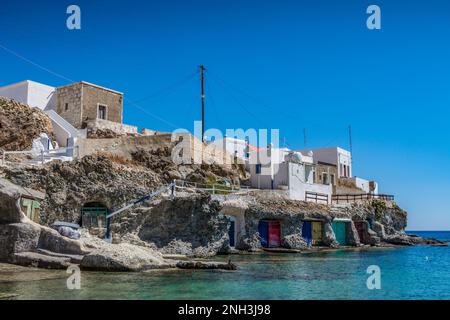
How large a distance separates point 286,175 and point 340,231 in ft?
28.9

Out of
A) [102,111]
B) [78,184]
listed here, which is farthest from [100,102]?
[78,184]

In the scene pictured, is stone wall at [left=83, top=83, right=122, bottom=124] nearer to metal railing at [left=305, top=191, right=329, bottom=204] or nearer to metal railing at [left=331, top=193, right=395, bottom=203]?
metal railing at [left=305, top=191, right=329, bottom=204]

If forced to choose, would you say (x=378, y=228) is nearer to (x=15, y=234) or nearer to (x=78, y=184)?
(x=78, y=184)

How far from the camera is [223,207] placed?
36.7 meters

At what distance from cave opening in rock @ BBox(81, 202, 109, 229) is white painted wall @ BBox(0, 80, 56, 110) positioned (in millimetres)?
16019

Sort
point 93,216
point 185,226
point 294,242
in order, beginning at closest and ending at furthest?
1. point 93,216
2. point 185,226
3. point 294,242

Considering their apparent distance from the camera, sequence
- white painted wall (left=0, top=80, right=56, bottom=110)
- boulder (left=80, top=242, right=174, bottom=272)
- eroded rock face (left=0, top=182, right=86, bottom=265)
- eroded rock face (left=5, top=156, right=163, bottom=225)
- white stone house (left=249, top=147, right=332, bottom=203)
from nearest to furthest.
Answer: boulder (left=80, top=242, right=174, bottom=272), eroded rock face (left=0, top=182, right=86, bottom=265), eroded rock face (left=5, top=156, right=163, bottom=225), white painted wall (left=0, top=80, right=56, bottom=110), white stone house (left=249, top=147, right=332, bottom=203)

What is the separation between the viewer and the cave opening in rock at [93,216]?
99.9 ft

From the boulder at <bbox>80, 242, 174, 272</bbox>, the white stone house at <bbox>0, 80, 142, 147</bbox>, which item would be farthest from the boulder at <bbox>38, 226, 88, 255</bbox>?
the white stone house at <bbox>0, 80, 142, 147</bbox>

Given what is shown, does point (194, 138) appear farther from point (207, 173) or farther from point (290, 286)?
point (290, 286)

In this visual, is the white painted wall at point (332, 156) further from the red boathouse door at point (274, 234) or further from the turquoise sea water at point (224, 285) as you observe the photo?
the turquoise sea water at point (224, 285)

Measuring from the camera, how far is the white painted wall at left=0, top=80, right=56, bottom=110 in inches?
1686

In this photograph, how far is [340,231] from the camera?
49.8 m
